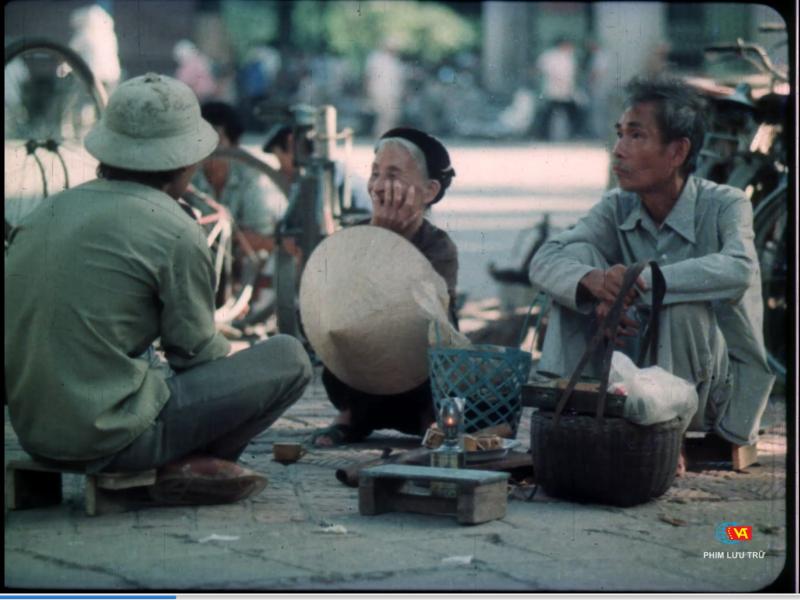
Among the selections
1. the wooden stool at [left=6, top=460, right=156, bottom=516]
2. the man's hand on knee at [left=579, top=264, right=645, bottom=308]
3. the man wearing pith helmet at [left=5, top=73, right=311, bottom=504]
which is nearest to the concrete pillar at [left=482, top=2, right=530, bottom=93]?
the man's hand on knee at [left=579, top=264, right=645, bottom=308]

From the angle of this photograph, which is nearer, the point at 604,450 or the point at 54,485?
the point at 604,450

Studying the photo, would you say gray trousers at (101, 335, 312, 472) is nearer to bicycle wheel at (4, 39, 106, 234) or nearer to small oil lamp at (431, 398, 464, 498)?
small oil lamp at (431, 398, 464, 498)

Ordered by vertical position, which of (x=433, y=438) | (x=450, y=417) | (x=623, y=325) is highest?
(x=623, y=325)

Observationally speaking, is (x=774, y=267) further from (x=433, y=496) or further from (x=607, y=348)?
(x=433, y=496)

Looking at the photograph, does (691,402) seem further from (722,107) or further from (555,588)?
(722,107)

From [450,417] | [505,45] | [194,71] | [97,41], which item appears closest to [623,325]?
[450,417]

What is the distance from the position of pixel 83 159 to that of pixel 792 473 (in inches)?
165

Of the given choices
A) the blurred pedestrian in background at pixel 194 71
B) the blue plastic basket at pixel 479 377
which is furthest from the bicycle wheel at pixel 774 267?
the blurred pedestrian in background at pixel 194 71

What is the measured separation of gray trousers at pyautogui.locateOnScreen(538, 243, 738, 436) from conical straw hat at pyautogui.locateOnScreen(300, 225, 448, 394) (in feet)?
1.55

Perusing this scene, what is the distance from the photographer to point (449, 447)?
173 inches

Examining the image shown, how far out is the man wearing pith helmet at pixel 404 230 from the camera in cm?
534

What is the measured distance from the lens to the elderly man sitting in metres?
4.87

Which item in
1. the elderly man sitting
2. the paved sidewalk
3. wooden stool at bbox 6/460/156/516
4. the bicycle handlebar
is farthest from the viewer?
the bicycle handlebar

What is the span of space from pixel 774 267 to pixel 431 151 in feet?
6.59
